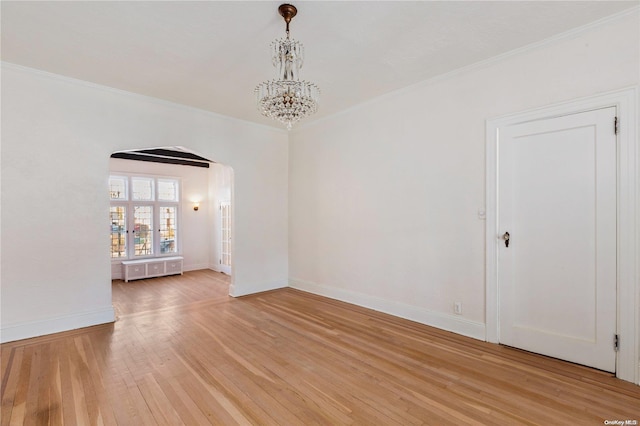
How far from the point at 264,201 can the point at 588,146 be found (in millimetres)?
4624

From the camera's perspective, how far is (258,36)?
9.48 ft

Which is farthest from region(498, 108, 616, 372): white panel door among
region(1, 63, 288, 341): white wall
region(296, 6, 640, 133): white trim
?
region(1, 63, 288, 341): white wall

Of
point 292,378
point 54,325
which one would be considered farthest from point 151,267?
point 292,378

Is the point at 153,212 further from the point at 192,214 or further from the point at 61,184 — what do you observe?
the point at 61,184

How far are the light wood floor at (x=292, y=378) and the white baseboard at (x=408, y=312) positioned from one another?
130 mm

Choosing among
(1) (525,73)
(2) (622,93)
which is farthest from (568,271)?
(1) (525,73)

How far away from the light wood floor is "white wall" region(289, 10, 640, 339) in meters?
0.61

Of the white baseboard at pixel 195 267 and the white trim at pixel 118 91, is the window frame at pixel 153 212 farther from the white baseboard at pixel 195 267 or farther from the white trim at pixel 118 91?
the white trim at pixel 118 91

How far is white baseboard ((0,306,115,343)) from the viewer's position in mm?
3453

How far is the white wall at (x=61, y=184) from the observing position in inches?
138

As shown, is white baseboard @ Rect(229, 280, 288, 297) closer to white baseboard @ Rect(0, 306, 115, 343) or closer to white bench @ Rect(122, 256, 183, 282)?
white baseboard @ Rect(0, 306, 115, 343)

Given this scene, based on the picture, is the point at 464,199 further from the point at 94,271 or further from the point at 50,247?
the point at 50,247

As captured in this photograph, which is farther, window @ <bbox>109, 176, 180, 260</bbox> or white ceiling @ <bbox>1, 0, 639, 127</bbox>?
window @ <bbox>109, 176, 180, 260</bbox>

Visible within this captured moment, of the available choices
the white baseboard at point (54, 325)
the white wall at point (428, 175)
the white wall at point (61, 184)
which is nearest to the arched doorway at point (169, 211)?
the white wall at point (61, 184)
